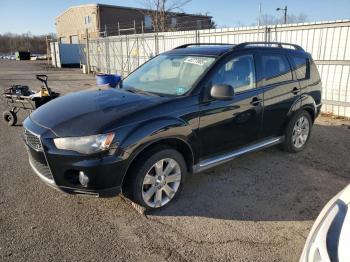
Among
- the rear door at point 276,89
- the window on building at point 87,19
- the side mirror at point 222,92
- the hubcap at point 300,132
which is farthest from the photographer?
the window on building at point 87,19

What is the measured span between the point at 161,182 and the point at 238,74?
178cm

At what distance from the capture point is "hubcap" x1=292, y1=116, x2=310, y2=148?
5105 mm

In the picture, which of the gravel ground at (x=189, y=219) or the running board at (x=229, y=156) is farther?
the running board at (x=229, y=156)

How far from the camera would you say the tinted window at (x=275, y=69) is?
4.45 meters

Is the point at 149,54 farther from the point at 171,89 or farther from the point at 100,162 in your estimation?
the point at 100,162

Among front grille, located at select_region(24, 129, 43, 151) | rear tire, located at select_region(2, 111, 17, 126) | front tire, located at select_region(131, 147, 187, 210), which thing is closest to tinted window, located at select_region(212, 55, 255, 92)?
front tire, located at select_region(131, 147, 187, 210)

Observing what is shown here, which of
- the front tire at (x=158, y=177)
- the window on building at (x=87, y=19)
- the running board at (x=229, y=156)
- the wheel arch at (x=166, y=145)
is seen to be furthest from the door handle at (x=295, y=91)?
the window on building at (x=87, y=19)

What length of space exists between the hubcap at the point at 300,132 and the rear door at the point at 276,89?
37cm

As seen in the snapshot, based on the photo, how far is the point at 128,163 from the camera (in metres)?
3.06

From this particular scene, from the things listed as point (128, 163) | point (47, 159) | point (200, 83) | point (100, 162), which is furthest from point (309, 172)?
Answer: point (47, 159)

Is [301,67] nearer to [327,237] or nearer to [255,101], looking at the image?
[255,101]

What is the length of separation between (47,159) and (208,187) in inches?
78.7

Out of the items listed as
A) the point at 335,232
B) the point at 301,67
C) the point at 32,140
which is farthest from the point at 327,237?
the point at 301,67

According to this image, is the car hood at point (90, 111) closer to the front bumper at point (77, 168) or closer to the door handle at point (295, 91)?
the front bumper at point (77, 168)
